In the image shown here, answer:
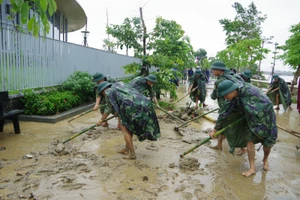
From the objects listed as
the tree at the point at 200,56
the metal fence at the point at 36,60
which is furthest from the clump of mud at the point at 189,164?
the tree at the point at 200,56

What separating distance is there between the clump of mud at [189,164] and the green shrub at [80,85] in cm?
568

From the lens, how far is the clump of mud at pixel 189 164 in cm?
422

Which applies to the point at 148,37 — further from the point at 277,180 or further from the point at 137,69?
the point at 277,180

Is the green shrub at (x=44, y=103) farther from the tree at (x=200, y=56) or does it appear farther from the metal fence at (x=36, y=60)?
the tree at (x=200, y=56)

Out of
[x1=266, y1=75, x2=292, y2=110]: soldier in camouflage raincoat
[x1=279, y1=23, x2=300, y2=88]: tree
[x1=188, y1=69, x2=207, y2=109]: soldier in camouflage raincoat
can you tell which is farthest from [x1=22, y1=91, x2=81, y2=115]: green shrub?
[x1=279, y1=23, x2=300, y2=88]: tree

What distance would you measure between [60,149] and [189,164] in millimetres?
2278

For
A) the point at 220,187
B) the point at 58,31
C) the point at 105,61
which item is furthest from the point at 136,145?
the point at 58,31

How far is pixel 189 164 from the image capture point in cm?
430

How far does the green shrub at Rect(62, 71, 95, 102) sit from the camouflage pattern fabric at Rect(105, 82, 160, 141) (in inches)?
197

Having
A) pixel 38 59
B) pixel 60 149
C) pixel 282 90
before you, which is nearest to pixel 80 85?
pixel 38 59

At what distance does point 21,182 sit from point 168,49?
23.8ft

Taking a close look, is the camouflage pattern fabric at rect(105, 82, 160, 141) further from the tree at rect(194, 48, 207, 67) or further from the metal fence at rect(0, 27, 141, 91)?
the tree at rect(194, 48, 207, 67)

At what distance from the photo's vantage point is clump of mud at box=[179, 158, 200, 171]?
4.22 metres

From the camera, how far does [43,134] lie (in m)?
5.90
